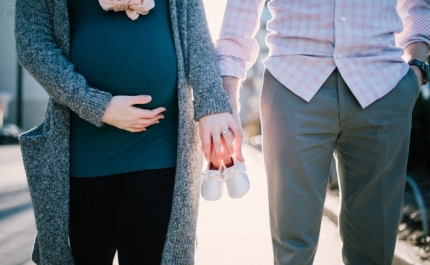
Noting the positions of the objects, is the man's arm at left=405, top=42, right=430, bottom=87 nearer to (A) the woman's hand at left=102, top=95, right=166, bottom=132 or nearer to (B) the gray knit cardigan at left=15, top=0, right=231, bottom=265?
(B) the gray knit cardigan at left=15, top=0, right=231, bottom=265

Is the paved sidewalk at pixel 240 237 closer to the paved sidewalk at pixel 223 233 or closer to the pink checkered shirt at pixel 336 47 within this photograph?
the paved sidewalk at pixel 223 233

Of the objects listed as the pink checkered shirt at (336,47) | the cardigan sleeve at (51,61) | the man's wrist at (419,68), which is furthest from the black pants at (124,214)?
the man's wrist at (419,68)

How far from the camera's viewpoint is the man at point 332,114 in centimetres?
162

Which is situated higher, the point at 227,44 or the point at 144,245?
the point at 227,44

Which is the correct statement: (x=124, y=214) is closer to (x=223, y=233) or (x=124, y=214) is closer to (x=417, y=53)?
(x=417, y=53)

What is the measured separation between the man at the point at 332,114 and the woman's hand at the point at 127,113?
14.5 inches

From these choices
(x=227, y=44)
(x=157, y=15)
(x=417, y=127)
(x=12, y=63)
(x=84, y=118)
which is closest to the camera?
(x=84, y=118)

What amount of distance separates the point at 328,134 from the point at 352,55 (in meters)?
0.32

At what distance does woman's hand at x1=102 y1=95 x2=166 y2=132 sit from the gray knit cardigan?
81 millimetres

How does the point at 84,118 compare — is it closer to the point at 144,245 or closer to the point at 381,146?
the point at 144,245

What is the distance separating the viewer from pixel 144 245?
159 centimetres

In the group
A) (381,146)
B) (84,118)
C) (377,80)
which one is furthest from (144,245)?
(377,80)

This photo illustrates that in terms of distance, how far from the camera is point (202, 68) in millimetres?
1607

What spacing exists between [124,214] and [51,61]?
0.61m
